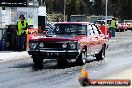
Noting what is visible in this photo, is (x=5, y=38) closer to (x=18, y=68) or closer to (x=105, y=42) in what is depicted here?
(x=105, y=42)

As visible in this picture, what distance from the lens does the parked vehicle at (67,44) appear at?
17750mm

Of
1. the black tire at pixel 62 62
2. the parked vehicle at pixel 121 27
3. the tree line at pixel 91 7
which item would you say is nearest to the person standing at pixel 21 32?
the black tire at pixel 62 62

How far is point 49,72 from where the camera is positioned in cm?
1628

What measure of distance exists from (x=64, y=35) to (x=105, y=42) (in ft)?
10.8

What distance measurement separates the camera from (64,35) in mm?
18656

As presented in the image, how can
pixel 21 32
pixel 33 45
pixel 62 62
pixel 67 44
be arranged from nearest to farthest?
pixel 67 44
pixel 33 45
pixel 62 62
pixel 21 32

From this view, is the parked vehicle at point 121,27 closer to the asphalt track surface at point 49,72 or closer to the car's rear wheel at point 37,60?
the asphalt track surface at point 49,72

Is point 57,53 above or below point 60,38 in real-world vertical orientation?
below

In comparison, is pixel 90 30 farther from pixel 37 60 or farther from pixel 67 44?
pixel 37 60

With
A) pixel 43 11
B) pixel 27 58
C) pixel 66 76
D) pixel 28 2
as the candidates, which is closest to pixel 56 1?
pixel 43 11

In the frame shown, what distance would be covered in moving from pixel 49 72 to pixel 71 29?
10.7 feet

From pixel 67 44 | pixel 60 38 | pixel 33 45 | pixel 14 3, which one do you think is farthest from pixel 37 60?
pixel 14 3

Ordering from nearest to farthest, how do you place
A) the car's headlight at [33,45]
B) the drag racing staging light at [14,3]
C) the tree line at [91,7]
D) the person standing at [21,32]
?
the car's headlight at [33,45] → the person standing at [21,32] → the drag racing staging light at [14,3] → the tree line at [91,7]

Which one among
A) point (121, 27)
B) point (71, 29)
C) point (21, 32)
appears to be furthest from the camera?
point (121, 27)
